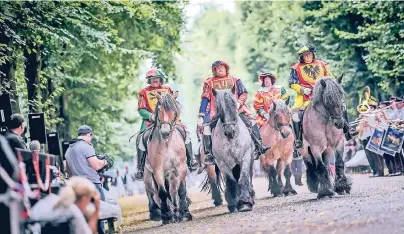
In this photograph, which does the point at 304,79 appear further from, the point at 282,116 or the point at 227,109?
the point at 282,116

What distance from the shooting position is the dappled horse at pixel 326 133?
20.0 metres

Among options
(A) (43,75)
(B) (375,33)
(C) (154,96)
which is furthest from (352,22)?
(C) (154,96)

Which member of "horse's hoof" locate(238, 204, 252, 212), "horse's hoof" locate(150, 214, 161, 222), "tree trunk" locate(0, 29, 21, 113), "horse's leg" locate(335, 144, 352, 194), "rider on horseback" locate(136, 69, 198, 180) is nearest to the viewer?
"horse's hoof" locate(238, 204, 252, 212)

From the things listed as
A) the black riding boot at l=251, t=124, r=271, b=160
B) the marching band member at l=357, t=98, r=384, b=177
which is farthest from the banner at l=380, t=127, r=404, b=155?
the black riding boot at l=251, t=124, r=271, b=160

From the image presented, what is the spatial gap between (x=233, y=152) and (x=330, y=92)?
2252mm

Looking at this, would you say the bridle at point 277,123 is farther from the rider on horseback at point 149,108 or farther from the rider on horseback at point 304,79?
the rider on horseback at point 149,108

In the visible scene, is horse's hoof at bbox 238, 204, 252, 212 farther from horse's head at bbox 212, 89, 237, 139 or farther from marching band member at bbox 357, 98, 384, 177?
marching band member at bbox 357, 98, 384, 177

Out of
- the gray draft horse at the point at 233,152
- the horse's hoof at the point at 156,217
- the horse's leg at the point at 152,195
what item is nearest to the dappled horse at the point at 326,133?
the gray draft horse at the point at 233,152

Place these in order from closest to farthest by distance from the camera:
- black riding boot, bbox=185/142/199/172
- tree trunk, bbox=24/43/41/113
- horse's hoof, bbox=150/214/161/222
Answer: black riding boot, bbox=185/142/199/172 < horse's hoof, bbox=150/214/161/222 < tree trunk, bbox=24/43/41/113

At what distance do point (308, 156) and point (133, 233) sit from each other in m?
4.38

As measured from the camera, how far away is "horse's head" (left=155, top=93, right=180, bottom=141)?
19.8 metres

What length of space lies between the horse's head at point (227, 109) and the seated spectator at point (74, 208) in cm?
849

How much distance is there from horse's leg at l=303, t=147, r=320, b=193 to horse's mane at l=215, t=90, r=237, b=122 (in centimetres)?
214

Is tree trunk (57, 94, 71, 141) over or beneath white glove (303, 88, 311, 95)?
over
